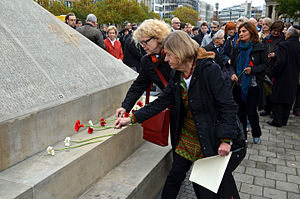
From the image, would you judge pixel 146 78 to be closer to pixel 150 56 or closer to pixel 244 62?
pixel 150 56

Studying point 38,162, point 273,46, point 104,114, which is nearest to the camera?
point 38,162

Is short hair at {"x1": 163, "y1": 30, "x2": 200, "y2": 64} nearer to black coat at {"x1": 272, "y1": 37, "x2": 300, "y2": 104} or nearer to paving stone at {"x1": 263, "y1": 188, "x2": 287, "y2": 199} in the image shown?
paving stone at {"x1": 263, "y1": 188, "x2": 287, "y2": 199}

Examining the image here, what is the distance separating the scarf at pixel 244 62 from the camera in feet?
16.9

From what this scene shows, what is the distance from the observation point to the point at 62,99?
2.85 m

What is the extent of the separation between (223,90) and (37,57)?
1.84 m

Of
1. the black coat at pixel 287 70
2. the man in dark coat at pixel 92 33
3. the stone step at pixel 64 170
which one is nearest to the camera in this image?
the stone step at pixel 64 170

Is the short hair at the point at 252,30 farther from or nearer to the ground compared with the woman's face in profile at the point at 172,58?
farther from the ground

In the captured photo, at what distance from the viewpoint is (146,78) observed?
3.33 m

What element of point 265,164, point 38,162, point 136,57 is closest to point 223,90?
point 38,162

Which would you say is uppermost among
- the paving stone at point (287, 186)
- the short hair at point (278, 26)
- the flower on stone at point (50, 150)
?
the short hair at point (278, 26)

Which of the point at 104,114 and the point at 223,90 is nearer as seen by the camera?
the point at 223,90

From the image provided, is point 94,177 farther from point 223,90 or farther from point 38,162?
point 223,90

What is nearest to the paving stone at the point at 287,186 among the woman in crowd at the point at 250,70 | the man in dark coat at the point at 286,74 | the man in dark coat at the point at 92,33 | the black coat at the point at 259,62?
the woman in crowd at the point at 250,70

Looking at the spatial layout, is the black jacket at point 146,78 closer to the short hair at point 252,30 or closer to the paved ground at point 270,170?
the paved ground at point 270,170
